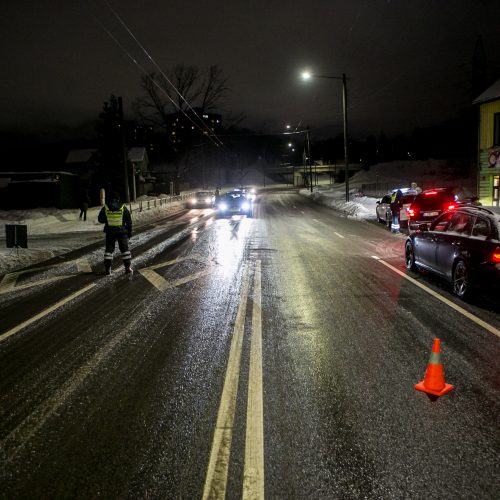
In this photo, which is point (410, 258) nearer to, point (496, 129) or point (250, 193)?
point (496, 129)

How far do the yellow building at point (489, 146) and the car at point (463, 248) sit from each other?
765 inches

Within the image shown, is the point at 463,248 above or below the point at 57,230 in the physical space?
above

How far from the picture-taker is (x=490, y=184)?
2859 cm

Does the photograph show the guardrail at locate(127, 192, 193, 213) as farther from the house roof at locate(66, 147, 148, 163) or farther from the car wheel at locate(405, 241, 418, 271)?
the car wheel at locate(405, 241, 418, 271)

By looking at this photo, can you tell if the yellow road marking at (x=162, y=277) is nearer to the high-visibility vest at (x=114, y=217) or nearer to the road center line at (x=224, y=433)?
the high-visibility vest at (x=114, y=217)

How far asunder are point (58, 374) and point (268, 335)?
2657 millimetres

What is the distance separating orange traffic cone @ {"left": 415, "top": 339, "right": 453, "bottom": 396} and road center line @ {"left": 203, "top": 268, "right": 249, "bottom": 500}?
1.84 m

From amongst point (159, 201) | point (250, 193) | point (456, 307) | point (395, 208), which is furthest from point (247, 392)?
Answer: point (250, 193)

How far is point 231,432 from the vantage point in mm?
4043

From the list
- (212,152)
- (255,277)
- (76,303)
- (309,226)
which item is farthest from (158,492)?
(212,152)

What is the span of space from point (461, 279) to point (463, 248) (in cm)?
53

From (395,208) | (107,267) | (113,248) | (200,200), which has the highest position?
(200,200)

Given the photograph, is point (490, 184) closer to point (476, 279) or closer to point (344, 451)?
point (476, 279)

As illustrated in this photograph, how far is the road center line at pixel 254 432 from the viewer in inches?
131
